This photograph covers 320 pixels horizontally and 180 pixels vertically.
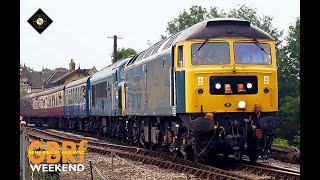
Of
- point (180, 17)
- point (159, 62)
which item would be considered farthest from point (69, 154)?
point (180, 17)

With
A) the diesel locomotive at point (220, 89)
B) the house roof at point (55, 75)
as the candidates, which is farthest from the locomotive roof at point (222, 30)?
the house roof at point (55, 75)

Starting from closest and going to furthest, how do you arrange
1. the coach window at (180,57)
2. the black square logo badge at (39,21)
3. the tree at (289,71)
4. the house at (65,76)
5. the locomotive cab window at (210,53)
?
the black square logo badge at (39,21)
the locomotive cab window at (210,53)
the coach window at (180,57)
the tree at (289,71)
the house at (65,76)

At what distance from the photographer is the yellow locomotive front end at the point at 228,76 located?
501 inches

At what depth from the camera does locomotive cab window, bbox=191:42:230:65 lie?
1293 cm

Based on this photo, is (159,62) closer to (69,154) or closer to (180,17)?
(69,154)

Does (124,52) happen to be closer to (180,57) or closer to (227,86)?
(180,57)

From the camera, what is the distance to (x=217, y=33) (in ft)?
42.7

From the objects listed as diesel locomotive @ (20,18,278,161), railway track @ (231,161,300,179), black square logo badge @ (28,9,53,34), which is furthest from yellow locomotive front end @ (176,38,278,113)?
black square logo badge @ (28,9,53,34)

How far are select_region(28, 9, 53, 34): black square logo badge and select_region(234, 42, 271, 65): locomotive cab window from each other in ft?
23.7

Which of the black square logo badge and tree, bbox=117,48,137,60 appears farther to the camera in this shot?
tree, bbox=117,48,137,60

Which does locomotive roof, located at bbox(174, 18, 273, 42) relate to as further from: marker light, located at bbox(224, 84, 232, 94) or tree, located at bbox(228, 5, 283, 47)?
tree, located at bbox(228, 5, 283, 47)

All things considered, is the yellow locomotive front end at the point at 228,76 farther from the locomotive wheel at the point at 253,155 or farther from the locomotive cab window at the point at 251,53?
the locomotive wheel at the point at 253,155

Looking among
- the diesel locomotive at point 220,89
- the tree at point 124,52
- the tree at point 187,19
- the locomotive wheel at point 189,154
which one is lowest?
the locomotive wheel at point 189,154
